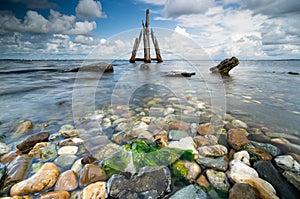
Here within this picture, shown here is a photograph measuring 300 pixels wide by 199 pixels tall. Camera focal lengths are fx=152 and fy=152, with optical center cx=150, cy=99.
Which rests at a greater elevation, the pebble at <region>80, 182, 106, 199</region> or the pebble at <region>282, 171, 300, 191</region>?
the pebble at <region>282, 171, 300, 191</region>

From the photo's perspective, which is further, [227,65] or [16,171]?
[227,65]

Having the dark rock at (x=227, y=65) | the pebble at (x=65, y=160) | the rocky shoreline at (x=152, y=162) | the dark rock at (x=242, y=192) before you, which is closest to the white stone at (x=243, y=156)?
the rocky shoreline at (x=152, y=162)

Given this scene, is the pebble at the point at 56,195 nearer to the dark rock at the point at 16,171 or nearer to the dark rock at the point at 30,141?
the dark rock at the point at 16,171

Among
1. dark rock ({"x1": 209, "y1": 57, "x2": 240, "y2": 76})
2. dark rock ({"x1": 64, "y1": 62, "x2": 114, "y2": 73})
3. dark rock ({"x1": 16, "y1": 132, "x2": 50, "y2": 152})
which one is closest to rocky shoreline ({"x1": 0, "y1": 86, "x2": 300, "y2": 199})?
dark rock ({"x1": 16, "y1": 132, "x2": 50, "y2": 152})

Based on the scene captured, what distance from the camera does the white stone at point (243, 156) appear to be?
186cm

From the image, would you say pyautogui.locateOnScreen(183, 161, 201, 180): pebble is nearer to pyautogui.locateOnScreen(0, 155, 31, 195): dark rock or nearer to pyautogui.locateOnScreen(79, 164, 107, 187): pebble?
pyautogui.locateOnScreen(79, 164, 107, 187): pebble

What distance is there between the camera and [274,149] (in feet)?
6.81

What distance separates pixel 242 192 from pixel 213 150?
0.67m

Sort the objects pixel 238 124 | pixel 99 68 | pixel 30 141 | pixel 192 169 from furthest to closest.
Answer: pixel 99 68, pixel 238 124, pixel 30 141, pixel 192 169

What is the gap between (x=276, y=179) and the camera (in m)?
1.58

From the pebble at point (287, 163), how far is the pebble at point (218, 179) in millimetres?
734

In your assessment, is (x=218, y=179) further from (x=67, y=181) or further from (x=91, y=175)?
(x=67, y=181)

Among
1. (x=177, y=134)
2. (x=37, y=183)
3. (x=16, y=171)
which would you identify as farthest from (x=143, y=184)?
(x=16, y=171)

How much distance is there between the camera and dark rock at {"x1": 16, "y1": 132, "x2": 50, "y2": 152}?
86.6 inches
